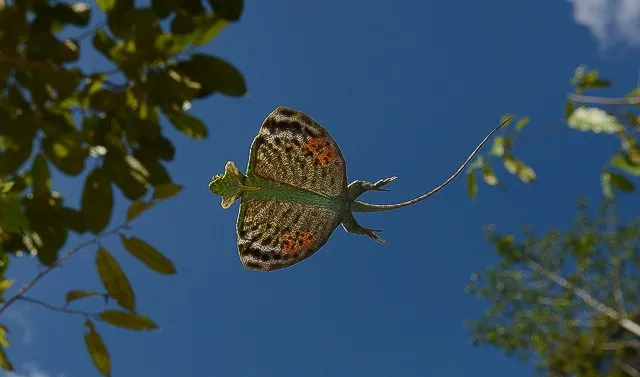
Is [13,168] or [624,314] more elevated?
[13,168]

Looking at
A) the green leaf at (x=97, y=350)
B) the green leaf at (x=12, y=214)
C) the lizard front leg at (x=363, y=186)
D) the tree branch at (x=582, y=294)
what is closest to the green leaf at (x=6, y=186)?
the green leaf at (x=12, y=214)

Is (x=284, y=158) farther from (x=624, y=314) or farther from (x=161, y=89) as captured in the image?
(x=624, y=314)

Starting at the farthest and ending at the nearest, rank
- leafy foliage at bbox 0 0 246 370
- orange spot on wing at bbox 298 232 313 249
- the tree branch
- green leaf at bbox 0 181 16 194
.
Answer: the tree branch
orange spot on wing at bbox 298 232 313 249
green leaf at bbox 0 181 16 194
leafy foliage at bbox 0 0 246 370

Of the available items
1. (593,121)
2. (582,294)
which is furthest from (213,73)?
(582,294)

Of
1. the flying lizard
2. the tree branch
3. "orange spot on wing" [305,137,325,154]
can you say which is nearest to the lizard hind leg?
the flying lizard

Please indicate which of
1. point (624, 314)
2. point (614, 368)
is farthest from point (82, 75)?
point (614, 368)

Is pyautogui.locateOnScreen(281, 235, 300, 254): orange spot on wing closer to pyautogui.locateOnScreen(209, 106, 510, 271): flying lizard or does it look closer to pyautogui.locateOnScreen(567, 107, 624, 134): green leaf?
pyautogui.locateOnScreen(209, 106, 510, 271): flying lizard

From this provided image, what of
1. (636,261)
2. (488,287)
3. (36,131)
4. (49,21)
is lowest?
(488,287)
